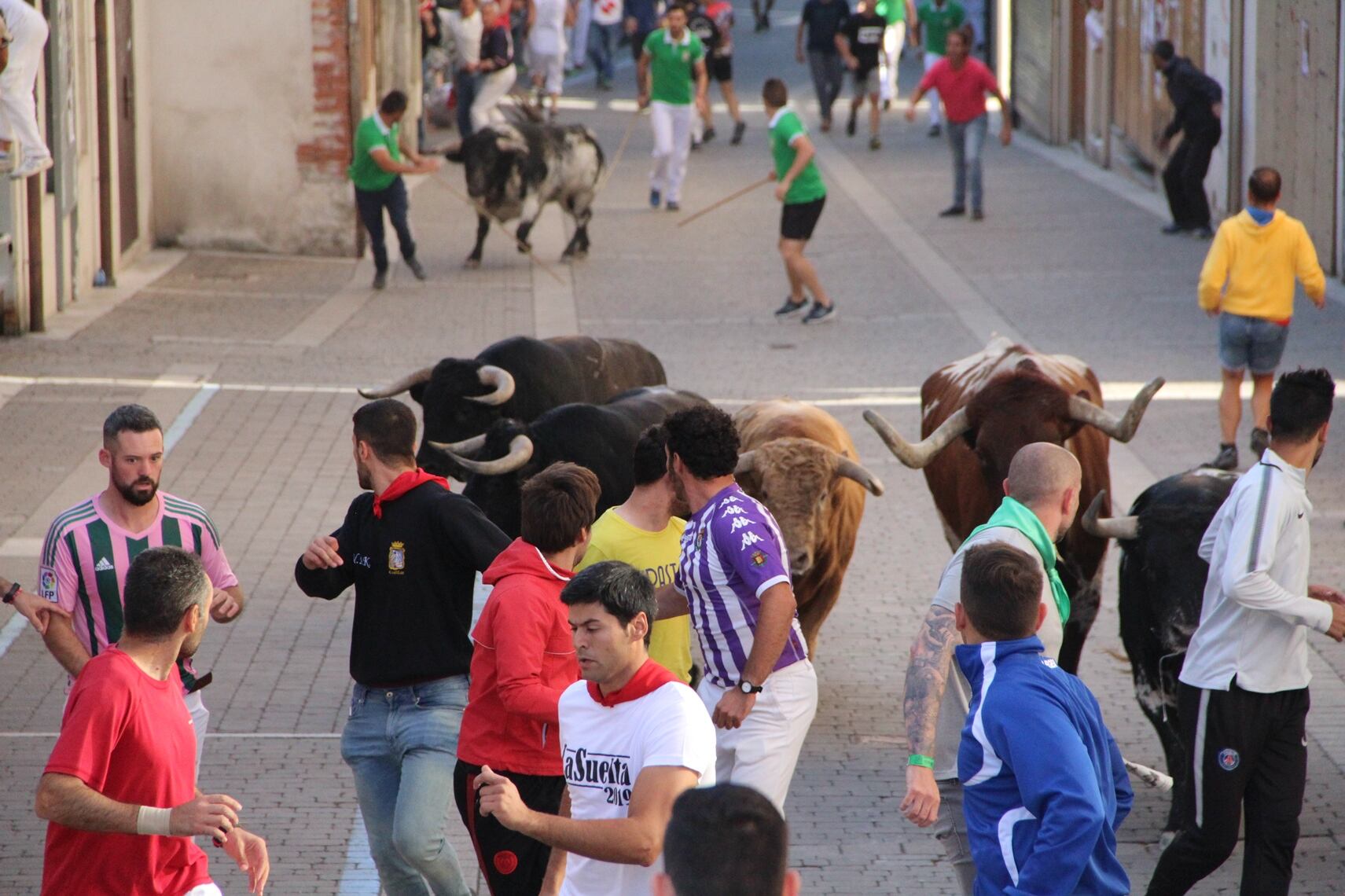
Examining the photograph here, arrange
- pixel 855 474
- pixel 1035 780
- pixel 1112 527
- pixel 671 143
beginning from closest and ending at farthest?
pixel 1035 780 → pixel 1112 527 → pixel 855 474 → pixel 671 143

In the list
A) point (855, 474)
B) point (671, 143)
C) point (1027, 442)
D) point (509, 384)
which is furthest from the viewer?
point (671, 143)

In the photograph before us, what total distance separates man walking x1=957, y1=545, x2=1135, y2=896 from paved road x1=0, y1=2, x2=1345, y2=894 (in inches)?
84.7

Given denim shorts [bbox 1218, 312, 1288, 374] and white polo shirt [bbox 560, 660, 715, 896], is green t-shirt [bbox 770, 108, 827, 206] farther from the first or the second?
white polo shirt [bbox 560, 660, 715, 896]

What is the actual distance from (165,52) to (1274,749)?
1795cm

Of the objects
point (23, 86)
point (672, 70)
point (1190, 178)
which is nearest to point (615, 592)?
point (23, 86)

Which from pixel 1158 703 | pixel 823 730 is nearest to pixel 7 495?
pixel 823 730

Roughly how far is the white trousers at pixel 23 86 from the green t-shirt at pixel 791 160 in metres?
6.88

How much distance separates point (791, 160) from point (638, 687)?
1317cm

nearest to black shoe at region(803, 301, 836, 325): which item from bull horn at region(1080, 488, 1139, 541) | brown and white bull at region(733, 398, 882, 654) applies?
brown and white bull at region(733, 398, 882, 654)

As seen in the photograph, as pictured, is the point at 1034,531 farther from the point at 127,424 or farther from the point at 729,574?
the point at 127,424

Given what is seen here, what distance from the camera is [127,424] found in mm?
5773

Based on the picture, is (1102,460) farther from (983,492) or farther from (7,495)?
(7,495)

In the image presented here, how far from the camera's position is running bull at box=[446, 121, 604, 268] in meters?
19.6

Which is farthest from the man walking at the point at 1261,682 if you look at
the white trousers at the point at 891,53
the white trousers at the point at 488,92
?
the white trousers at the point at 891,53
